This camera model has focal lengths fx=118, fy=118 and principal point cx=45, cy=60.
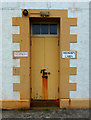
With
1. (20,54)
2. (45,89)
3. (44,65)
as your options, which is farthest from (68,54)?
(20,54)

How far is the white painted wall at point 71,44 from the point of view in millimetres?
4230

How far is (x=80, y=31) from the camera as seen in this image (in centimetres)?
425

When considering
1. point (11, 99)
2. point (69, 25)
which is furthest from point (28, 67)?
point (69, 25)

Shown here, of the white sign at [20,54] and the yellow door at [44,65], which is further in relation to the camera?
the yellow door at [44,65]

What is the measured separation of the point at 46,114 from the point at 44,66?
1.69 metres

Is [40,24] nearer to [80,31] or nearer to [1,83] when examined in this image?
[80,31]

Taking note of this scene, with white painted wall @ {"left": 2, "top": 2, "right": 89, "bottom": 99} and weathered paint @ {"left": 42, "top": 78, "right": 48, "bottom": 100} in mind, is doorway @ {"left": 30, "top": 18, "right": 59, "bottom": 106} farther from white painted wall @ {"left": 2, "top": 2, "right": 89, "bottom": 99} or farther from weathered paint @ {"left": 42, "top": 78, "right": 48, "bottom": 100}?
white painted wall @ {"left": 2, "top": 2, "right": 89, "bottom": 99}

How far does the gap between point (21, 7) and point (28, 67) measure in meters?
2.16

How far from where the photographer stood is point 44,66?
4570mm

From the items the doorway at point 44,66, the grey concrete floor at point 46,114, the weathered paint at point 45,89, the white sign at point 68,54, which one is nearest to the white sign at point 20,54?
the doorway at point 44,66

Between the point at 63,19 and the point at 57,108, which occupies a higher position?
the point at 63,19

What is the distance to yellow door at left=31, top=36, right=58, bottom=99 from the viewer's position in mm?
4559

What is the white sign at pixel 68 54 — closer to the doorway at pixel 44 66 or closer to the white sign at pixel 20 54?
the doorway at pixel 44 66

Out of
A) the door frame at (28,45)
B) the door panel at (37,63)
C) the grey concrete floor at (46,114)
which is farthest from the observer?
the door panel at (37,63)
